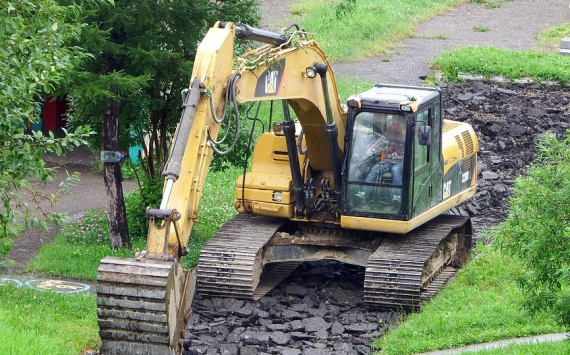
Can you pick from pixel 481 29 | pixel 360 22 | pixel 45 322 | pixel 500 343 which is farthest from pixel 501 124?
pixel 45 322

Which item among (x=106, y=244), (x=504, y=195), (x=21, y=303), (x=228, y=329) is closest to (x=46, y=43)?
(x=21, y=303)

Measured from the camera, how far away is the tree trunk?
51.8 feet

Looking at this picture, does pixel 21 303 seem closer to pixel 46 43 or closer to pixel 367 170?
pixel 46 43

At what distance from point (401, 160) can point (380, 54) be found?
16852 mm

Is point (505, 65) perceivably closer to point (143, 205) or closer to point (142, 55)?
point (143, 205)

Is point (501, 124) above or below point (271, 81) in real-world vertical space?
below

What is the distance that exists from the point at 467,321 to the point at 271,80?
3.79 meters

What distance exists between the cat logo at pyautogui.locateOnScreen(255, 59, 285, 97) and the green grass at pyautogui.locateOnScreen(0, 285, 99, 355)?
3.41 meters

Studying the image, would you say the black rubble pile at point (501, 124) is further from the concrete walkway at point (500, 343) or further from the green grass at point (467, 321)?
the concrete walkway at point (500, 343)

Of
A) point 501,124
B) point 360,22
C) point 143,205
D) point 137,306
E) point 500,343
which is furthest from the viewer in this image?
point 360,22

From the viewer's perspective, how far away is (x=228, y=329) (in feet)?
42.0

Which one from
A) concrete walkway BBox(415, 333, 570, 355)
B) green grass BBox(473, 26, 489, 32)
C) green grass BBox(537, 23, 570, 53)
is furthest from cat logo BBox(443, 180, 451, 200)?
green grass BBox(473, 26, 489, 32)

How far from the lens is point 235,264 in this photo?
13.8m

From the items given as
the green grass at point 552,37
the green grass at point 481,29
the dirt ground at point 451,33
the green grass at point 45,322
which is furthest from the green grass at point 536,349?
the green grass at point 481,29
